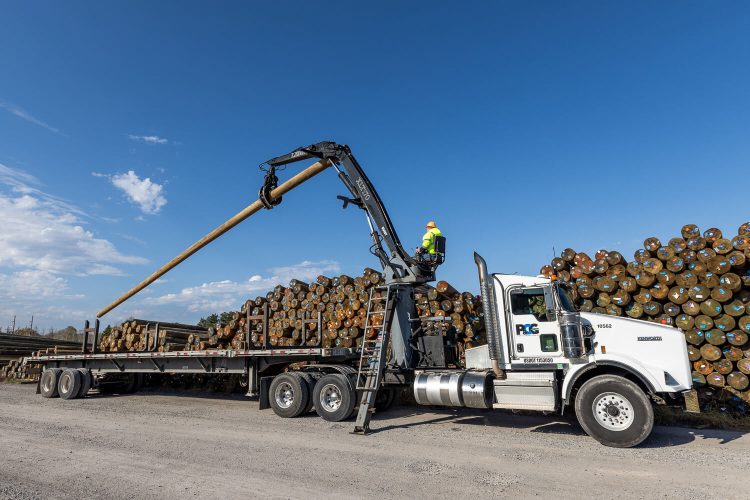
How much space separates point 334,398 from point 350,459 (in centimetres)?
311

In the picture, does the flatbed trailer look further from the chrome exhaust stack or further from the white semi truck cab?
the chrome exhaust stack

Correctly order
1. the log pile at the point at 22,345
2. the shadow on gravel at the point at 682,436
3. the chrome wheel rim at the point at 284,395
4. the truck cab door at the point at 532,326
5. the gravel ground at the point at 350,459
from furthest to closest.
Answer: the log pile at the point at 22,345 < the chrome wheel rim at the point at 284,395 < the truck cab door at the point at 532,326 < the shadow on gravel at the point at 682,436 < the gravel ground at the point at 350,459

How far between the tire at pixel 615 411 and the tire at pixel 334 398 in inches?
164

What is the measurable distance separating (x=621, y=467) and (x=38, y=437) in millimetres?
9161

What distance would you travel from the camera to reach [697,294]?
9.83 metres

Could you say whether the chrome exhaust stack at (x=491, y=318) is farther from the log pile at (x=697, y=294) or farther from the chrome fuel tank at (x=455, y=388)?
the log pile at (x=697, y=294)

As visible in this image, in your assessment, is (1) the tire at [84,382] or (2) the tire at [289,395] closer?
(2) the tire at [289,395]

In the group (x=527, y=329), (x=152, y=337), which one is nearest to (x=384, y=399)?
(x=527, y=329)

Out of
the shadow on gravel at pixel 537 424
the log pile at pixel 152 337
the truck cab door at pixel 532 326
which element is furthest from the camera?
the log pile at pixel 152 337

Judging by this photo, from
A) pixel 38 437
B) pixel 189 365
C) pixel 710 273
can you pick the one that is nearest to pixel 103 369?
pixel 189 365

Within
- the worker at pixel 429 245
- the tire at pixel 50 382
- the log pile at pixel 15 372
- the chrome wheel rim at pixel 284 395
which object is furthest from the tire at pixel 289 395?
the log pile at pixel 15 372

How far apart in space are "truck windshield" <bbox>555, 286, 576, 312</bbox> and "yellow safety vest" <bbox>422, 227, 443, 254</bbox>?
9.29 feet

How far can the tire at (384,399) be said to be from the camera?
10531 millimetres

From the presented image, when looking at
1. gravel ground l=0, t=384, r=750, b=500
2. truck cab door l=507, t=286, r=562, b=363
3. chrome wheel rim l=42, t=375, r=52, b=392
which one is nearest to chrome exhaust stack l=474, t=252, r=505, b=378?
truck cab door l=507, t=286, r=562, b=363
